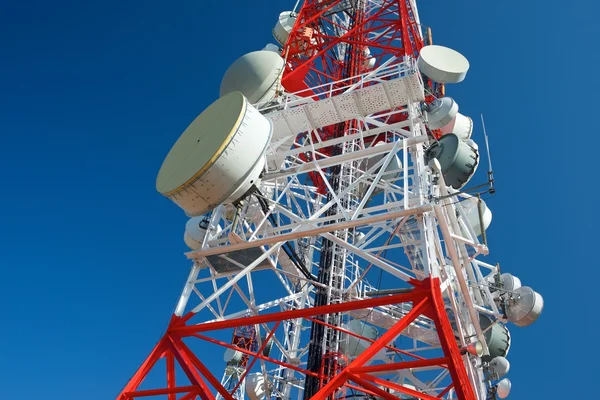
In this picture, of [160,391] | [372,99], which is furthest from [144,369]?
[372,99]

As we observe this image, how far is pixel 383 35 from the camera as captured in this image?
23.9 m

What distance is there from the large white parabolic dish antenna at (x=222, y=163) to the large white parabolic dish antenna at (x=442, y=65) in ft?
21.6

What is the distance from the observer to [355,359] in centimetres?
1114

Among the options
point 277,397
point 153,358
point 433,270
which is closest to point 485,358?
point 277,397

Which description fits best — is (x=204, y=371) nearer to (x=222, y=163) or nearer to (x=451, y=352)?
(x=222, y=163)

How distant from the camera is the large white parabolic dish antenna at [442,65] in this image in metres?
18.0

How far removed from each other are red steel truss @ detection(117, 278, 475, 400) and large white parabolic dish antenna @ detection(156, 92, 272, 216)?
134 inches

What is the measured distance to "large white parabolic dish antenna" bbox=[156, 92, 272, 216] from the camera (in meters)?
14.1

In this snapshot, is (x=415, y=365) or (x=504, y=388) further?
(x=504, y=388)

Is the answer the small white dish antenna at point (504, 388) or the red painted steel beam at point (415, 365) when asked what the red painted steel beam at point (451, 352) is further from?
the small white dish antenna at point (504, 388)

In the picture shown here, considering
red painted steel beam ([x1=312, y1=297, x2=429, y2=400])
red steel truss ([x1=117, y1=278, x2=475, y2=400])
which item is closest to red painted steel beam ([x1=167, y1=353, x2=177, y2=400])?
red steel truss ([x1=117, y1=278, x2=475, y2=400])

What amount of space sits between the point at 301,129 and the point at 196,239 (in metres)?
7.29

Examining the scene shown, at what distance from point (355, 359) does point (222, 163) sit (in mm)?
6250

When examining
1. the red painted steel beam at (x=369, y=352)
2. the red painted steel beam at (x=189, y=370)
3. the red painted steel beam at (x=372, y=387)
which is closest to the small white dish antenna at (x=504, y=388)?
the red painted steel beam at (x=369, y=352)
